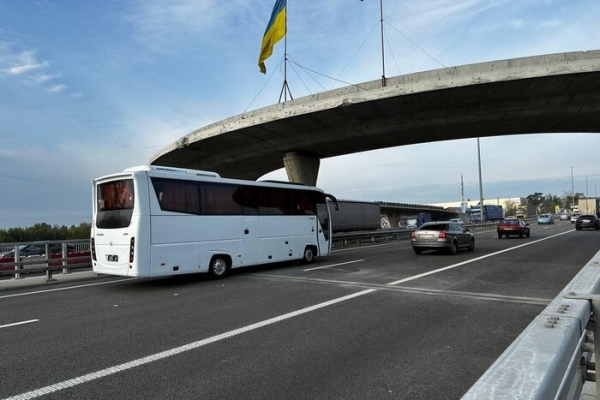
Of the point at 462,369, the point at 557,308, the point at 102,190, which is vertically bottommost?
the point at 462,369

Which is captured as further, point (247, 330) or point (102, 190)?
point (102, 190)

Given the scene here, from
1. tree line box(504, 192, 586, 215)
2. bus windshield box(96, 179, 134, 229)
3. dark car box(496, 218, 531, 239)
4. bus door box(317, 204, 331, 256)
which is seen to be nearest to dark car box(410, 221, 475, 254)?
bus door box(317, 204, 331, 256)

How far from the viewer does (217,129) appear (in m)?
26.2

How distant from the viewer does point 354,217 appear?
34.3 metres

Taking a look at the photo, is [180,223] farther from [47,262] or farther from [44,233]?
[44,233]

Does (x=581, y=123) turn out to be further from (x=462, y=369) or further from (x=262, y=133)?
(x=462, y=369)

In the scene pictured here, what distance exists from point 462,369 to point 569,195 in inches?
6733

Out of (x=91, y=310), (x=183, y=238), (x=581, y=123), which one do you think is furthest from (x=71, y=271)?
(x=581, y=123)

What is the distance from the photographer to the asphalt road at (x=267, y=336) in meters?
4.49

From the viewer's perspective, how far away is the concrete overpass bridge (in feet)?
59.8

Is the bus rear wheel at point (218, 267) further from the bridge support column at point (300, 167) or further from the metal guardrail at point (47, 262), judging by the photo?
the bridge support column at point (300, 167)

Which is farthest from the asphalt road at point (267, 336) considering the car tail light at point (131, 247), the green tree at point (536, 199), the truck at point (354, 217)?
the green tree at point (536, 199)

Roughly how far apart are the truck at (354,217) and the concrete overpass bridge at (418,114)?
381 cm

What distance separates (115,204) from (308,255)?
8.10 metres
